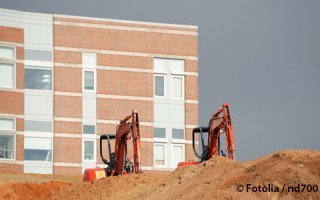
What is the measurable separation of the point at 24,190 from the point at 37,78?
23.4 metres

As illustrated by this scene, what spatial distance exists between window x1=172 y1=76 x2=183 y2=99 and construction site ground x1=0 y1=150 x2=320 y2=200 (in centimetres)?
3460

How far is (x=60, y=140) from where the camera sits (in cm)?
Result: 6944

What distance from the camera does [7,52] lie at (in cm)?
6894

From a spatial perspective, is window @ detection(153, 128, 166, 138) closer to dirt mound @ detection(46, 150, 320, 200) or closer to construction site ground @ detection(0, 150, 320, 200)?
construction site ground @ detection(0, 150, 320, 200)

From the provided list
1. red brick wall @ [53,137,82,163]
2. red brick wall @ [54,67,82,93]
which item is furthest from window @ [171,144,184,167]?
red brick wall @ [54,67,82,93]

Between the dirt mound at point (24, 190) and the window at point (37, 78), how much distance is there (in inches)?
839

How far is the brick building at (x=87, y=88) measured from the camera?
6869cm

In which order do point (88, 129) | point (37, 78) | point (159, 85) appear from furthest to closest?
point (159, 85), point (88, 129), point (37, 78)

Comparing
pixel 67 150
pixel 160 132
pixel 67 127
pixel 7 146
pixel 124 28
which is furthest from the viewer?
pixel 160 132

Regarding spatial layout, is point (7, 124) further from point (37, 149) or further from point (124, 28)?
point (124, 28)

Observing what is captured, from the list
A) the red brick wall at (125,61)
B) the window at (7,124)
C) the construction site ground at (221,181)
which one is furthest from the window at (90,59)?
the construction site ground at (221,181)

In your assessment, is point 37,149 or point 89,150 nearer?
point 37,149

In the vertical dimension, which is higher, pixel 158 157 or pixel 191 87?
pixel 191 87

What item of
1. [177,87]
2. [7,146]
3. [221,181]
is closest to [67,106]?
[7,146]
